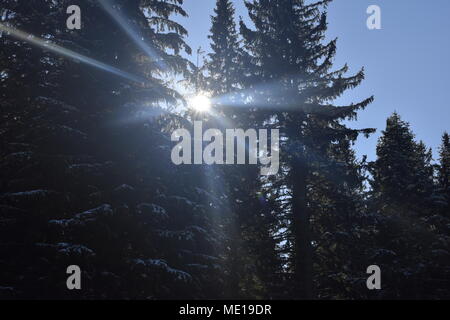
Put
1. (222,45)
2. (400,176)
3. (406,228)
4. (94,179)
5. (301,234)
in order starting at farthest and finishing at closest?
(222,45)
(400,176)
(406,228)
(301,234)
(94,179)

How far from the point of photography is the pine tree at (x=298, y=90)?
1673 centimetres

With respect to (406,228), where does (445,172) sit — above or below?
above

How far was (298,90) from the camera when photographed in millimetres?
18328

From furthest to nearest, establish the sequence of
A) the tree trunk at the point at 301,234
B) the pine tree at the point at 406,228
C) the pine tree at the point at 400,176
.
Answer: the pine tree at the point at 400,176 < the pine tree at the point at 406,228 < the tree trunk at the point at 301,234

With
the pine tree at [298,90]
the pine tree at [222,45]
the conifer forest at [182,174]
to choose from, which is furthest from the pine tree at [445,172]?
→ the pine tree at [222,45]

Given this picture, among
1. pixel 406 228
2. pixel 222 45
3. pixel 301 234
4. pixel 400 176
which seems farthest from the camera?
pixel 222 45

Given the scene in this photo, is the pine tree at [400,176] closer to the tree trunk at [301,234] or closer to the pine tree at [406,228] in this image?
the pine tree at [406,228]

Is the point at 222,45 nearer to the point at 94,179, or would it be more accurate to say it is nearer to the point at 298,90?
the point at 298,90

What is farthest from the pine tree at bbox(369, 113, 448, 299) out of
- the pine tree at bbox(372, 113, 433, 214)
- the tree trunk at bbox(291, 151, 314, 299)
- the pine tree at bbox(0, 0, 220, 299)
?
the pine tree at bbox(0, 0, 220, 299)

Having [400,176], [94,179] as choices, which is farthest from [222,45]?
[94,179]

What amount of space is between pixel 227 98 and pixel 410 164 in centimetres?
1215

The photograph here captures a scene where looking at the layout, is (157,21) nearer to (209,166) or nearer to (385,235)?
(209,166)

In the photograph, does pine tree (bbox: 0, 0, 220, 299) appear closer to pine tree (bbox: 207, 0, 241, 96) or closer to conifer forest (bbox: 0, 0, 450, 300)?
conifer forest (bbox: 0, 0, 450, 300)

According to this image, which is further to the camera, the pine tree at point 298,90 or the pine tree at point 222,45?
the pine tree at point 222,45
